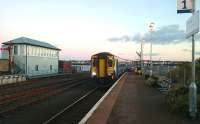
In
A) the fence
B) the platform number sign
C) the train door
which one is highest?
the platform number sign

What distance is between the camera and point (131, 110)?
14.2m

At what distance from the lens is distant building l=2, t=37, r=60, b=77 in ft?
174

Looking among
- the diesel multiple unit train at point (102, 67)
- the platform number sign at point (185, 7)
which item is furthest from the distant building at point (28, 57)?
the platform number sign at point (185, 7)

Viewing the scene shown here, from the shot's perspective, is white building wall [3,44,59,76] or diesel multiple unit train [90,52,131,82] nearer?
diesel multiple unit train [90,52,131,82]

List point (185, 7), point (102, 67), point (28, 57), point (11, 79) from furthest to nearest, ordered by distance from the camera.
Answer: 1. point (28, 57)
2. point (11, 79)
3. point (102, 67)
4. point (185, 7)

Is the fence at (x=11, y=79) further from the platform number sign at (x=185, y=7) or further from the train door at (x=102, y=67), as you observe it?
the platform number sign at (x=185, y=7)

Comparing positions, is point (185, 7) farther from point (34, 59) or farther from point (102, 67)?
point (34, 59)

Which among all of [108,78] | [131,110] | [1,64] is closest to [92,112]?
[131,110]

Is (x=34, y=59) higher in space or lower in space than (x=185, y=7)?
lower

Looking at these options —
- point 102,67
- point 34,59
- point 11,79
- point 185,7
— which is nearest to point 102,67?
point 102,67

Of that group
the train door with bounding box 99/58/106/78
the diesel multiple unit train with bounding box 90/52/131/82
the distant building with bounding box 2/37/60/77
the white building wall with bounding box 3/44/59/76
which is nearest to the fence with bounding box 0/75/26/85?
the distant building with bounding box 2/37/60/77

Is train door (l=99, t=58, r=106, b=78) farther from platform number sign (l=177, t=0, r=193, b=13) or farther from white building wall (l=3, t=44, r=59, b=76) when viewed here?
platform number sign (l=177, t=0, r=193, b=13)

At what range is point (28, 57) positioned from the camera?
176 feet

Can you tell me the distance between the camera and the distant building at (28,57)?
52.9 metres
